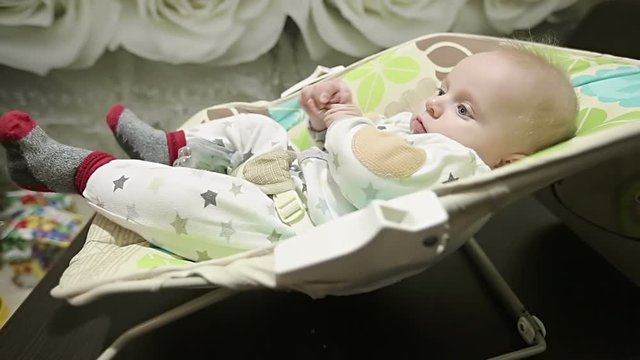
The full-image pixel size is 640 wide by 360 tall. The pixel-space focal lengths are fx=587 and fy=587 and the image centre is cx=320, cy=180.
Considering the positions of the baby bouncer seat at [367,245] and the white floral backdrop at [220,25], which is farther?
the white floral backdrop at [220,25]

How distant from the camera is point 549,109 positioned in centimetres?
86

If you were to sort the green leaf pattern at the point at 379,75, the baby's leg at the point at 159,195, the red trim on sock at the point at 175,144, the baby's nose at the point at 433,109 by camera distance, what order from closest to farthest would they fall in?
the baby's leg at the point at 159,195, the baby's nose at the point at 433,109, the red trim on sock at the point at 175,144, the green leaf pattern at the point at 379,75

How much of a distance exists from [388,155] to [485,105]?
19cm

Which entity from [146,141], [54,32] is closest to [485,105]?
[146,141]

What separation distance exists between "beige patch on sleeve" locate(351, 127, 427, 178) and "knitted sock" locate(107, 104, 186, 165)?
0.37 meters

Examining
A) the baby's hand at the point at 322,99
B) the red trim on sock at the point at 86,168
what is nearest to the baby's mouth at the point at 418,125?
the baby's hand at the point at 322,99

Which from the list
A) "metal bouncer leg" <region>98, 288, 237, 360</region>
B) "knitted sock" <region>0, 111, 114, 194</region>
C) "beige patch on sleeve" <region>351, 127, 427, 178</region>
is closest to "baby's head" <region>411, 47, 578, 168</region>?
"beige patch on sleeve" <region>351, 127, 427, 178</region>

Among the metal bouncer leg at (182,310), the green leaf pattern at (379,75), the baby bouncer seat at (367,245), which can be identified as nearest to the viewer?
the baby bouncer seat at (367,245)

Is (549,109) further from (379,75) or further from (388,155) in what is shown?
(379,75)

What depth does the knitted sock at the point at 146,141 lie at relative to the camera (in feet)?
3.40

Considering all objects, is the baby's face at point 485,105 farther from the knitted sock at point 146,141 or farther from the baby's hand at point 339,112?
the knitted sock at point 146,141

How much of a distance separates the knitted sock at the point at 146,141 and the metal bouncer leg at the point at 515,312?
0.63m

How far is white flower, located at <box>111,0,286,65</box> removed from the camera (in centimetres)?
137

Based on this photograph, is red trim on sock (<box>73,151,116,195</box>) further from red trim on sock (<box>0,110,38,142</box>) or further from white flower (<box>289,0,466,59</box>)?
white flower (<box>289,0,466,59</box>)
